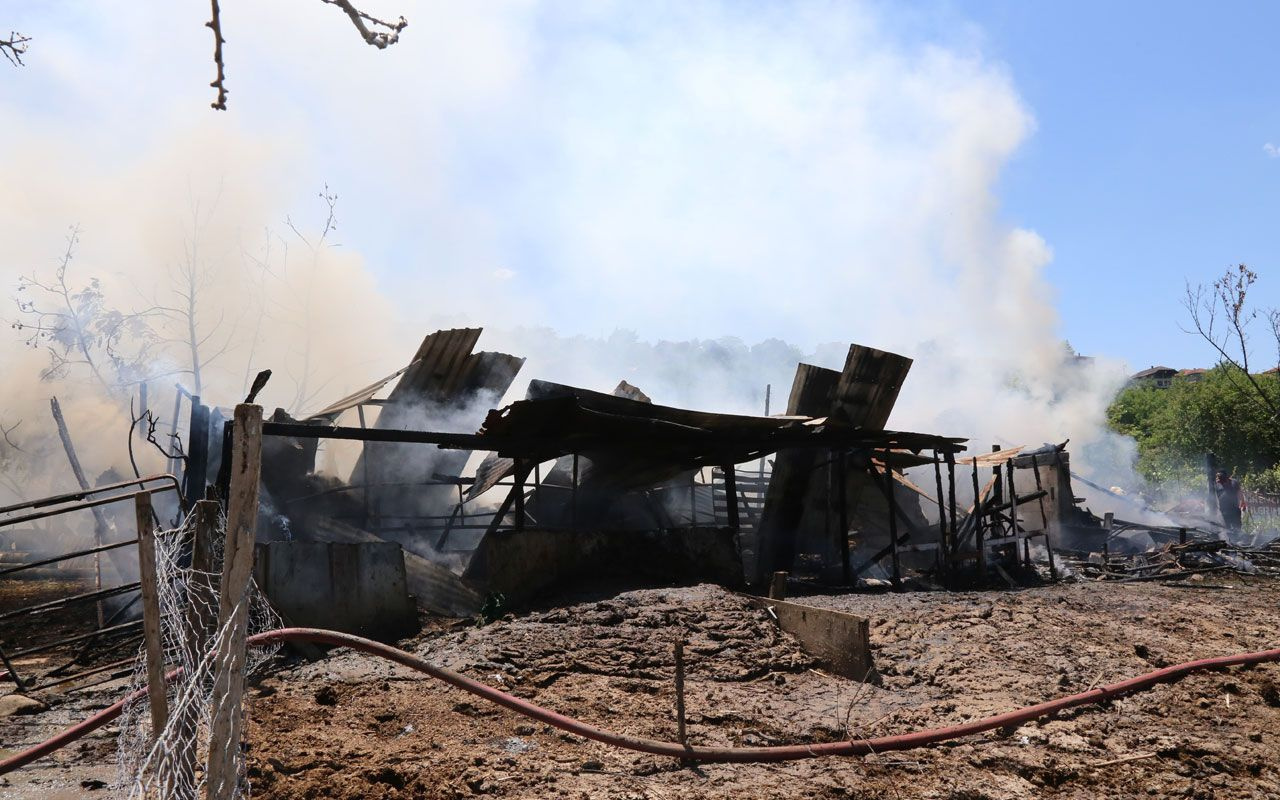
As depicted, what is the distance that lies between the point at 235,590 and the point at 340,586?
22.8 feet

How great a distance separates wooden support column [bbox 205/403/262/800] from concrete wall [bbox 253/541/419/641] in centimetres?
643

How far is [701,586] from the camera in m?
9.52

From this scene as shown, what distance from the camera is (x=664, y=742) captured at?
5.49 meters

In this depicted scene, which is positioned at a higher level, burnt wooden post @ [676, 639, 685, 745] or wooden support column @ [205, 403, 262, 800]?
wooden support column @ [205, 403, 262, 800]

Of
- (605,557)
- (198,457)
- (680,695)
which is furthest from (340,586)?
(680,695)

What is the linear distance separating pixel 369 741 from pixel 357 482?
10.7 m

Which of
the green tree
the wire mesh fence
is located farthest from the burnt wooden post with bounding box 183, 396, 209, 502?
the green tree

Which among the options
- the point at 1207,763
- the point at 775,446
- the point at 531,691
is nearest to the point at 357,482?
the point at 775,446

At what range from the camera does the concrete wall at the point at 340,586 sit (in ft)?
30.5

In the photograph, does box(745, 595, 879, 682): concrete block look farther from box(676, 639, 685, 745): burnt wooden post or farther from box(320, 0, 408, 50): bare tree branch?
box(320, 0, 408, 50): bare tree branch

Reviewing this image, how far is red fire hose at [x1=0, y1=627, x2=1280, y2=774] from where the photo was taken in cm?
393

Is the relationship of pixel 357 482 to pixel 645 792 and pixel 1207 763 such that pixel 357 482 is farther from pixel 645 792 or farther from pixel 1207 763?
pixel 1207 763

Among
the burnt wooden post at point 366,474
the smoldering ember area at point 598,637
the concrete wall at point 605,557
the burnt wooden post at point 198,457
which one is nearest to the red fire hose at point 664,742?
the smoldering ember area at point 598,637

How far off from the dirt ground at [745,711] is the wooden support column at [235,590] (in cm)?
190
